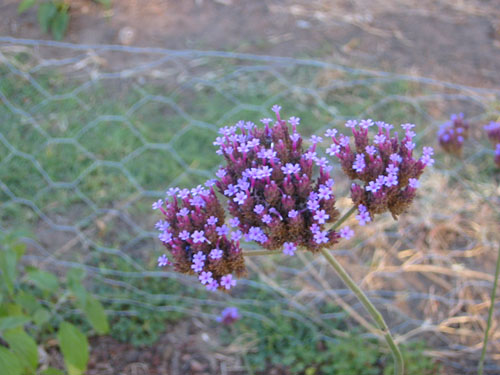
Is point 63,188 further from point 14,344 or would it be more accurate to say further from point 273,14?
point 273,14

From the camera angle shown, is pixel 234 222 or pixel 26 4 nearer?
pixel 234 222

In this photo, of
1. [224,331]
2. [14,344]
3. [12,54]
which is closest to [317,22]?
[12,54]

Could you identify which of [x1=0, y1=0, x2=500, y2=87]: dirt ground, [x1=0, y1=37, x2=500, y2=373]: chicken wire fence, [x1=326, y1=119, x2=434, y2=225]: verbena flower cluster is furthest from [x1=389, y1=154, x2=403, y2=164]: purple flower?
[x1=0, y1=0, x2=500, y2=87]: dirt ground

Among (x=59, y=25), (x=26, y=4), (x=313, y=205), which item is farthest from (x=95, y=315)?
(x=26, y=4)

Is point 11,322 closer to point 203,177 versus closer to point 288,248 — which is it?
point 288,248

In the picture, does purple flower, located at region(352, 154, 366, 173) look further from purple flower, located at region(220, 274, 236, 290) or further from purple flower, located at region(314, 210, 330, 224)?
purple flower, located at region(220, 274, 236, 290)
